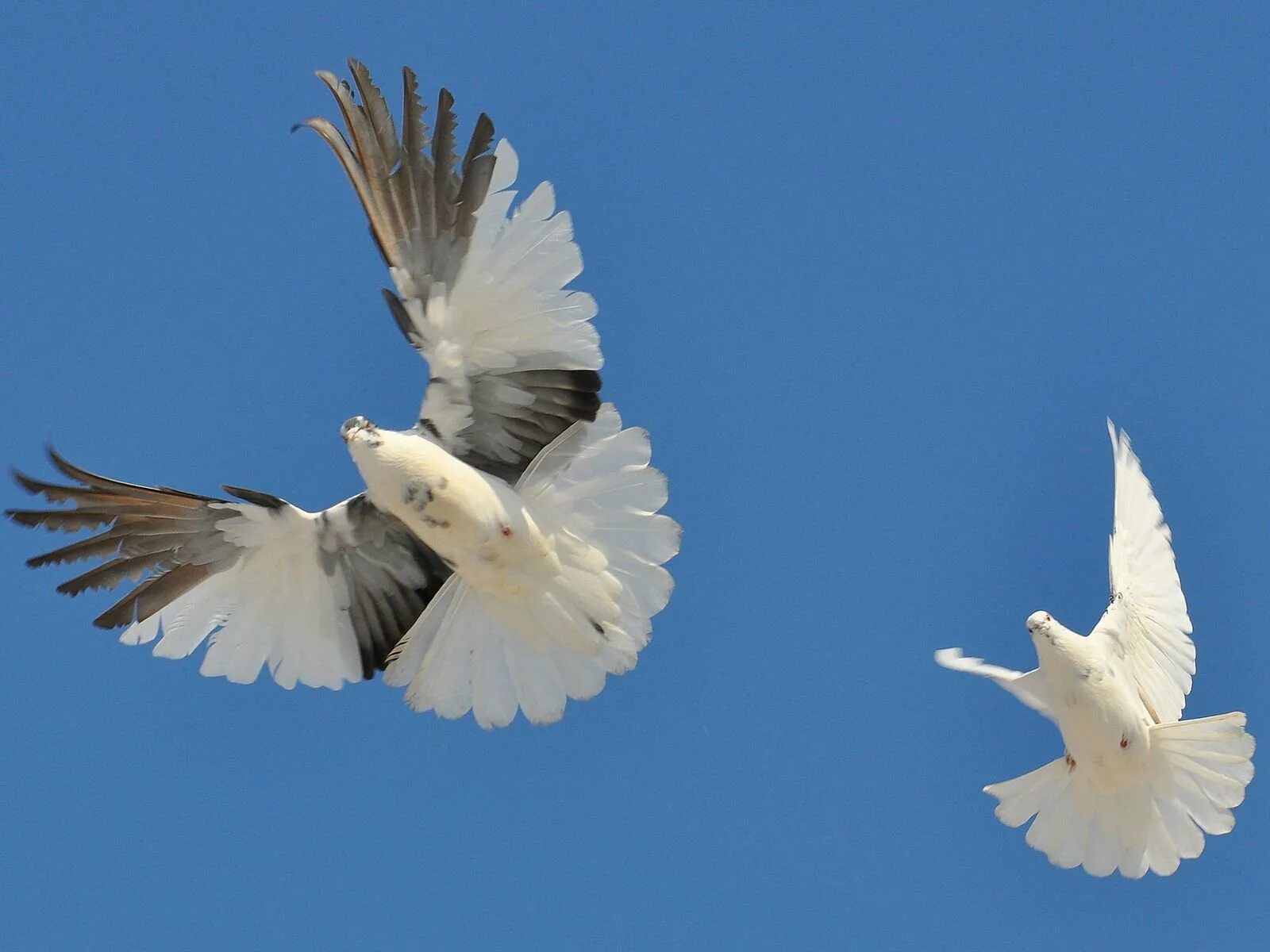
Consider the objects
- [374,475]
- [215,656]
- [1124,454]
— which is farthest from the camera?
[1124,454]

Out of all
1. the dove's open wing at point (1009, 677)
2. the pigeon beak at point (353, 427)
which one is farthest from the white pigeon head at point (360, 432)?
the dove's open wing at point (1009, 677)

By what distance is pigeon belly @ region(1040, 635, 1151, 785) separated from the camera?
9859 millimetres

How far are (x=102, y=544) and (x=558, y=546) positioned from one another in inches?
83.8

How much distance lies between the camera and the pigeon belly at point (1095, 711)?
32.3 ft

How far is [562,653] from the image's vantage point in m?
9.90

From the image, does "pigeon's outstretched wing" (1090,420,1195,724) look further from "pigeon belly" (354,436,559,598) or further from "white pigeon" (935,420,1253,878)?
"pigeon belly" (354,436,559,598)

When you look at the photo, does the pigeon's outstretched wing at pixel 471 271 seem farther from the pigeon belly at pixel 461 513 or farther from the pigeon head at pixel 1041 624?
the pigeon head at pixel 1041 624

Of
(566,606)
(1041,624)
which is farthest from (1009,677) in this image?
(566,606)

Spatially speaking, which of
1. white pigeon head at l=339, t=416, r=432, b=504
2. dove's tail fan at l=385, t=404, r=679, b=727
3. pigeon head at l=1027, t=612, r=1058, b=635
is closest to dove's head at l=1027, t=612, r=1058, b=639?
pigeon head at l=1027, t=612, r=1058, b=635

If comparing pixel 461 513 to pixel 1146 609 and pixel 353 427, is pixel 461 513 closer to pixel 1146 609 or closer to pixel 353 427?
pixel 353 427

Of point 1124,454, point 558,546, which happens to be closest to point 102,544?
point 558,546

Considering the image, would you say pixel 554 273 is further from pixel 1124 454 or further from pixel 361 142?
pixel 1124 454

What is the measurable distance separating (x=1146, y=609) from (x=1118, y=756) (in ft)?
3.14

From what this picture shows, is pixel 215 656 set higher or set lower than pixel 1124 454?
lower
